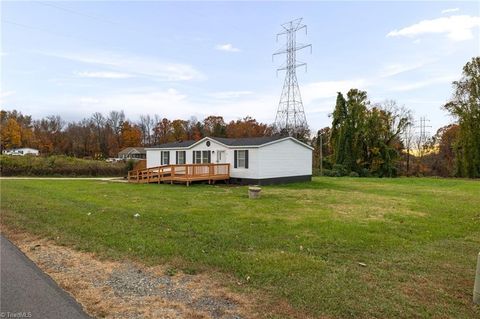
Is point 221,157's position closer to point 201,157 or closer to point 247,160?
point 201,157

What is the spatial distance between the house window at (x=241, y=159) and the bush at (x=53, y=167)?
14.8 m

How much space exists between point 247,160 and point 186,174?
12.2 ft

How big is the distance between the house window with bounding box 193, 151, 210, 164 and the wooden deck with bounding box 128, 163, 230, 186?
5.32ft

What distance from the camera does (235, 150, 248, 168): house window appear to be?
1997cm

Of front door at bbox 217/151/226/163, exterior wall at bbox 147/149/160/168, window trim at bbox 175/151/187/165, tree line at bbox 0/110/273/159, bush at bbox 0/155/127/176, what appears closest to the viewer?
front door at bbox 217/151/226/163

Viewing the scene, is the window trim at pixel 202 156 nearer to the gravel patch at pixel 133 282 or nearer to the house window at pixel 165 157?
the house window at pixel 165 157

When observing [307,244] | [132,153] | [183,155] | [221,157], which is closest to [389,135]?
[221,157]

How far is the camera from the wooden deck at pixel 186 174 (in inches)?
755

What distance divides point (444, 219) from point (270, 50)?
2539 cm

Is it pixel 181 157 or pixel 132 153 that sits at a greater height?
pixel 132 153

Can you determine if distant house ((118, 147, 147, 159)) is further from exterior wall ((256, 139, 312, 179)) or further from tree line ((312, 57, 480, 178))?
exterior wall ((256, 139, 312, 179))

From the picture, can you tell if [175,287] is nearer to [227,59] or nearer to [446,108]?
[227,59]

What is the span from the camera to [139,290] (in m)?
4.13

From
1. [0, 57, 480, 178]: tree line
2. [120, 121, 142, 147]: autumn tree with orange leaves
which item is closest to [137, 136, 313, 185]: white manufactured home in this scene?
[0, 57, 480, 178]: tree line
